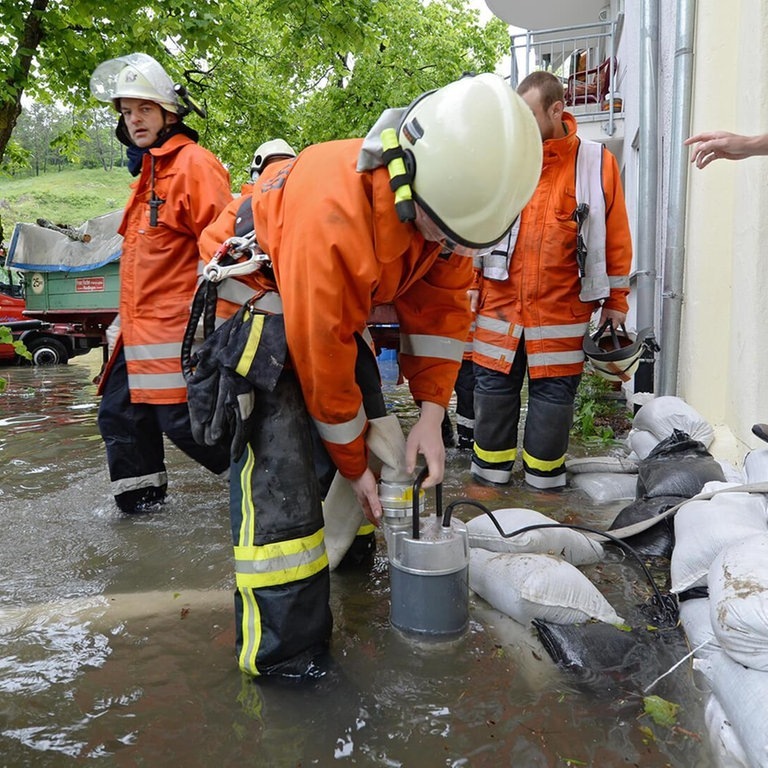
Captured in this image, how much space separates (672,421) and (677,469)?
2.14ft

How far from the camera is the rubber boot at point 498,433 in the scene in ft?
11.5

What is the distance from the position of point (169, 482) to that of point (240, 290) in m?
2.25

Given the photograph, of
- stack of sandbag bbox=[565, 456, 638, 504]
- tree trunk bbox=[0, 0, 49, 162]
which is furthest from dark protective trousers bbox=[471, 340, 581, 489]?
tree trunk bbox=[0, 0, 49, 162]

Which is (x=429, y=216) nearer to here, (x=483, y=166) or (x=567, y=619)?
(x=483, y=166)

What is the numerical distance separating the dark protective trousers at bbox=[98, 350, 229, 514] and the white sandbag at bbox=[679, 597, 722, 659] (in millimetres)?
1923

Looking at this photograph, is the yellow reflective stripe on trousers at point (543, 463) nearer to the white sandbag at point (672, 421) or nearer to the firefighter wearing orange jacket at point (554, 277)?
the firefighter wearing orange jacket at point (554, 277)

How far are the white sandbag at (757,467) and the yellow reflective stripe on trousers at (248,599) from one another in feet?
5.15

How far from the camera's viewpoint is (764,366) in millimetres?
2865

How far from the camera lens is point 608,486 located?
329cm

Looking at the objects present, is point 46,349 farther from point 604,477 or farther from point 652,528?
point 652,528

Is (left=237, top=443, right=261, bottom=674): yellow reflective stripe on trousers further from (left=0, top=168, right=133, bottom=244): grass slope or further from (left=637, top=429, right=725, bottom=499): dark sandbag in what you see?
(left=0, top=168, right=133, bottom=244): grass slope

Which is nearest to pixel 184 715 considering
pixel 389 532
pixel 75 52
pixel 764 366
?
pixel 389 532

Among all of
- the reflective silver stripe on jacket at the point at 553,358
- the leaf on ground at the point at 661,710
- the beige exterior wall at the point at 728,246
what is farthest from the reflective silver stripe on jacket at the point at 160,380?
the beige exterior wall at the point at 728,246

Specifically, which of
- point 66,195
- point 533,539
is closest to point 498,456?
point 533,539
